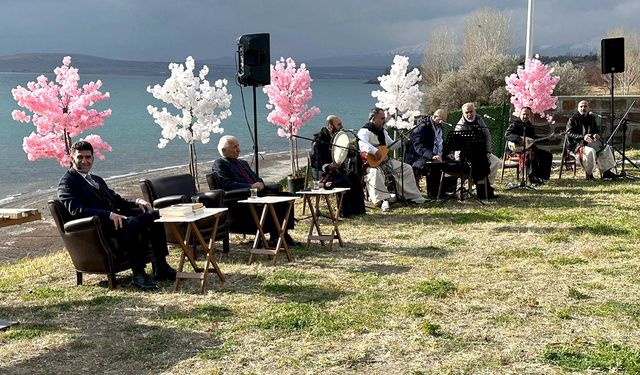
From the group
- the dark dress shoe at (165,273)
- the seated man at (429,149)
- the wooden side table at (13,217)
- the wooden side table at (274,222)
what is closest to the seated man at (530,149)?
the seated man at (429,149)

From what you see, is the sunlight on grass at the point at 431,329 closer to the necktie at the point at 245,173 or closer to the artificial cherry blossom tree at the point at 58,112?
the necktie at the point at 245,173

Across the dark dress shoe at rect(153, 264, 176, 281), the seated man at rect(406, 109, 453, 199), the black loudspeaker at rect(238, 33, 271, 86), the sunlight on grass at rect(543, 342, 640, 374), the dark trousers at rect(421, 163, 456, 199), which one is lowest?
the sunlight on grass at rect(543, 342, 640, 374)

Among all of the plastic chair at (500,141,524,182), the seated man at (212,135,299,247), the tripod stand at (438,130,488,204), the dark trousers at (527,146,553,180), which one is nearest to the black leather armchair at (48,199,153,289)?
the seated man at (212,135,299,247)

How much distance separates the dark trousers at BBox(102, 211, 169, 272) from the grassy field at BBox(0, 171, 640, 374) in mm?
266

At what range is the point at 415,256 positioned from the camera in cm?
780

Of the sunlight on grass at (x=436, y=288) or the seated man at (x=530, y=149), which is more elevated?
the seated man at (x=530, y=149)

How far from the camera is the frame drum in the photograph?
10.3 m

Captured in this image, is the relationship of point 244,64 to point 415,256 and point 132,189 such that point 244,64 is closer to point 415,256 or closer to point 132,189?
point 415,256

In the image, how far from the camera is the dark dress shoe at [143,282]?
6730 mm

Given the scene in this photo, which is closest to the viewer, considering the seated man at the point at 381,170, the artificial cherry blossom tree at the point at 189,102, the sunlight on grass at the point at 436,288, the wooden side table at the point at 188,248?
the sunlight on grass at the point at 436,288

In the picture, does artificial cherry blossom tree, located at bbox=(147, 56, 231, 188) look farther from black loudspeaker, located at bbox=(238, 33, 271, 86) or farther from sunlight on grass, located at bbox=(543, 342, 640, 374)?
sunlight on grass, located at bbox=(543, 342, 640, 374)

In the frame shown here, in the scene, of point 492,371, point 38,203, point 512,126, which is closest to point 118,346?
point 492,371

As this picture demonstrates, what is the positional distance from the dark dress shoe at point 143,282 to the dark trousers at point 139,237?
0.05 m

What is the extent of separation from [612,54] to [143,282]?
32.8 ft
